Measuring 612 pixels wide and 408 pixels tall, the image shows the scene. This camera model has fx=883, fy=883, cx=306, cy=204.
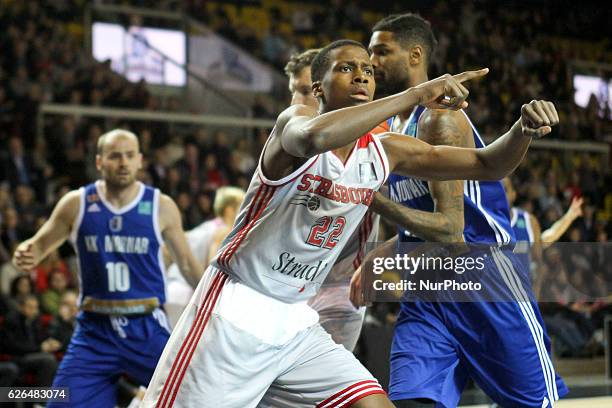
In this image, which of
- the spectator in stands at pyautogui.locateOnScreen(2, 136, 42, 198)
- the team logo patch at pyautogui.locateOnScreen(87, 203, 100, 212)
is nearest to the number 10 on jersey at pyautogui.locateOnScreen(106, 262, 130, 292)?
the team logo patch at pyautogui.locateOnScreen(87, 203, 100, 212)

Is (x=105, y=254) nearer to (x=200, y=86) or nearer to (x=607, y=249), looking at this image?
(x=607, y=249)

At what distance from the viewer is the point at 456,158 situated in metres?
3.60

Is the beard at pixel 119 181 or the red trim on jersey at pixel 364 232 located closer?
the red trim on jersey at pixel 364 232

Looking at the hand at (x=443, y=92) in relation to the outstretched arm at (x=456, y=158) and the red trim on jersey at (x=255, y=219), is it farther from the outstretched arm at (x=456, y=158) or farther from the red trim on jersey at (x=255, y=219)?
the red trim on jersey at (x=255, y=219)

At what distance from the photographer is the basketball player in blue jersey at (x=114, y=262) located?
4.95 m

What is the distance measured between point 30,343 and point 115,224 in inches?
121

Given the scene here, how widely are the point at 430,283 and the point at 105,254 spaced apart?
6.94 ft

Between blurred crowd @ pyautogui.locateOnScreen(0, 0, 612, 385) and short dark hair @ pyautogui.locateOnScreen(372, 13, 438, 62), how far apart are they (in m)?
3.87

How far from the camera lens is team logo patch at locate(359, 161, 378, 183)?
3342mm

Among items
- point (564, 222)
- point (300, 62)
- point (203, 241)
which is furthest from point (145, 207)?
point (564, 222)

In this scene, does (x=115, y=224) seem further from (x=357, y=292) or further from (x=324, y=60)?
(x=324, y=60)

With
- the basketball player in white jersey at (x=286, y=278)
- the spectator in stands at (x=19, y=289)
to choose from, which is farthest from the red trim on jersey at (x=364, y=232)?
the spectator in stands at (x=19, y=289)

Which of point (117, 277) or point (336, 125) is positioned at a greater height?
point (336, 125)

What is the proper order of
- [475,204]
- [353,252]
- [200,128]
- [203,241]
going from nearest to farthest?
[475,204]
[353,252]
[203,241]
[200,128]
